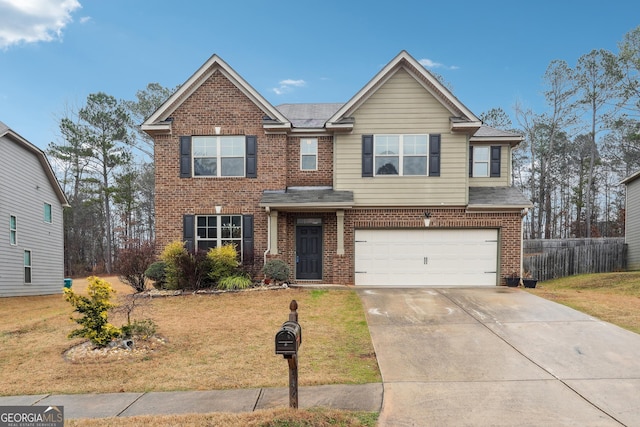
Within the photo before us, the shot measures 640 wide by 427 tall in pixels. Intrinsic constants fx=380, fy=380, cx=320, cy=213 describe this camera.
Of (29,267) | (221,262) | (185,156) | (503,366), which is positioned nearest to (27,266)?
(29,267)

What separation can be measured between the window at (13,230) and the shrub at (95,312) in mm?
13510

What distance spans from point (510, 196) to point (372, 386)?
37.1ft

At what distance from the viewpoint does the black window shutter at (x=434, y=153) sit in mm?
13570

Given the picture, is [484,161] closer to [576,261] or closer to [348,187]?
[348,187]

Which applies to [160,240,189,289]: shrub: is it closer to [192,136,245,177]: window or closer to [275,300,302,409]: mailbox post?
[192,136,245,177]: window

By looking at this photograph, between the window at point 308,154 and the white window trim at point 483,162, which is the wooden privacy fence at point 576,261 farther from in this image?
the window at point 308,154

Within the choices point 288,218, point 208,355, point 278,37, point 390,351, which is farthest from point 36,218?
point 390,351

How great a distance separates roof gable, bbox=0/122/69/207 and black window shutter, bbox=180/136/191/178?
832 cm

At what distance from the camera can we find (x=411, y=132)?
1367 centimetres

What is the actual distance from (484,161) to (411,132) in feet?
12.5

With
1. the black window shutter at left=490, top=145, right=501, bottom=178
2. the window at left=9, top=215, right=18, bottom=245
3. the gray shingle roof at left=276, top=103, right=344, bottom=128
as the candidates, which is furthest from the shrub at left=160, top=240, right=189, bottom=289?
the black window shutter at left=490, top=145, right=501, bottom=178

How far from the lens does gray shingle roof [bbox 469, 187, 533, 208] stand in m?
13.4

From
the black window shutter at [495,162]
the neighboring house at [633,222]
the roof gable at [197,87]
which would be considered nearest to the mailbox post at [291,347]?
the roof gable at [197,87]

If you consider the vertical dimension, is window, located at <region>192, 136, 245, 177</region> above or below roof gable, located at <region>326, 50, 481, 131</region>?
below
